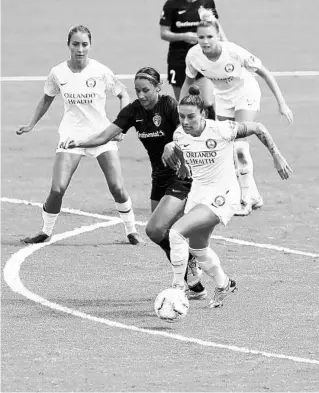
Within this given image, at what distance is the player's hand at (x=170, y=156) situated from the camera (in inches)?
519

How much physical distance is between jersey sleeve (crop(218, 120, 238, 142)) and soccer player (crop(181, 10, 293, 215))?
10.2 ft

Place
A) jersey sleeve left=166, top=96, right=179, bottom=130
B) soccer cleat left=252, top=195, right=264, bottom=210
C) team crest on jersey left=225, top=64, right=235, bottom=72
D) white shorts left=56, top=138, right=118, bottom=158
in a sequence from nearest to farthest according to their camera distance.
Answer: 1. jersey sleeve left=166, top=96, right=179, bottom=130
2. white shorts left=56, top=138, right=118, bottom=158
3. team crest on jersey left=225, top=64, right=235, bottom=72
4. soccer cleat left=252, top=195, right=264, bottom=210

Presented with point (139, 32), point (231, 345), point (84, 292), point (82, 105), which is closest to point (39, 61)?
point (139, 32)

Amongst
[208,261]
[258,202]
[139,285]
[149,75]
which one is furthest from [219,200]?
[258,202]

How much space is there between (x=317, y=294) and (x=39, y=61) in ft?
59.1

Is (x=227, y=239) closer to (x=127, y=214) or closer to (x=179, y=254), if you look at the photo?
(x=127, y=214)

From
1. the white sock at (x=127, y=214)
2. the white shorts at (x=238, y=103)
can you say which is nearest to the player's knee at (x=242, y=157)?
the white shorts at (x=238, y=103)

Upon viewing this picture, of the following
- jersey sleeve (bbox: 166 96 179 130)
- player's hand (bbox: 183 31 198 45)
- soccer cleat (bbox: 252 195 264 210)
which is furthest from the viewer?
player's hand (bbox: 183 31 198 45)

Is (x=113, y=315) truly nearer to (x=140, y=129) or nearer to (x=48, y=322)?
(x=48, y=322)

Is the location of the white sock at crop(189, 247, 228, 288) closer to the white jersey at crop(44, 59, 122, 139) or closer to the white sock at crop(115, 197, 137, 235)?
the white sock at crop(115, 197, 137, 235)

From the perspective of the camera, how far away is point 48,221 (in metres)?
17.0

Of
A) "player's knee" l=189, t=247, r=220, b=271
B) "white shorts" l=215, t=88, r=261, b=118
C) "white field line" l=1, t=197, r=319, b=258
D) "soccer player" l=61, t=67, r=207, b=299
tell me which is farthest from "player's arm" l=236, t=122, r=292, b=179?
"white shorts" l=215, t=88, r=261, b=118

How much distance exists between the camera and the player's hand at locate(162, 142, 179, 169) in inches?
519

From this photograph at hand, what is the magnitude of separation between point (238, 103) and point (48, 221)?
3093 mm
